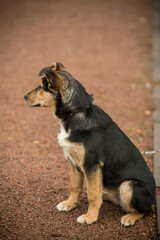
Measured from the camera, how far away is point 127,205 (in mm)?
4461

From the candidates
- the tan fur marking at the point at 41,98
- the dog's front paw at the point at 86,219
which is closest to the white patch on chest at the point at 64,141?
the tan fur marking at the point at 41,98

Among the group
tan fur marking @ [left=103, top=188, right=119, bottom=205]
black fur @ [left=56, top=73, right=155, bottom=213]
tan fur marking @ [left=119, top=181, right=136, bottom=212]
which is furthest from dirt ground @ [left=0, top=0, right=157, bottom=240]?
black fur @ [left=56, top=73, right=155, bottom=213]

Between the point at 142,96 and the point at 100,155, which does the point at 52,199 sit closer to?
the point at 100,155

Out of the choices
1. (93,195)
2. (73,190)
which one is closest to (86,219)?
(93,195)

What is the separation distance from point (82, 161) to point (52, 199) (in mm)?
1169

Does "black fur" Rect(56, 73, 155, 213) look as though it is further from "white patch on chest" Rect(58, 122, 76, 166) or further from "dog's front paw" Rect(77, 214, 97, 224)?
"dog's front paw" Rect(77, 214, 97, 224)

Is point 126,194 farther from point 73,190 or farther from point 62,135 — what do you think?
point 62,135

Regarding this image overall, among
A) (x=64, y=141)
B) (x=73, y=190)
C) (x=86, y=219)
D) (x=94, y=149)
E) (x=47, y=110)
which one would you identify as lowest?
(x=86, y=219)

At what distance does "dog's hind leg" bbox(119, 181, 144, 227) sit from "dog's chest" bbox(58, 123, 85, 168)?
2.35 feet

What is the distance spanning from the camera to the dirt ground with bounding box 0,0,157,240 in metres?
4.54

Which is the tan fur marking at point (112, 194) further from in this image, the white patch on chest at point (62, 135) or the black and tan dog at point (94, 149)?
the white patch on chest at point (62, 135)

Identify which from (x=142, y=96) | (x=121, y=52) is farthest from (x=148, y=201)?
(x=121, y=52)

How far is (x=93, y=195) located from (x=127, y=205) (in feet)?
1.73

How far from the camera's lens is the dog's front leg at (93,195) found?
4.29 meters
